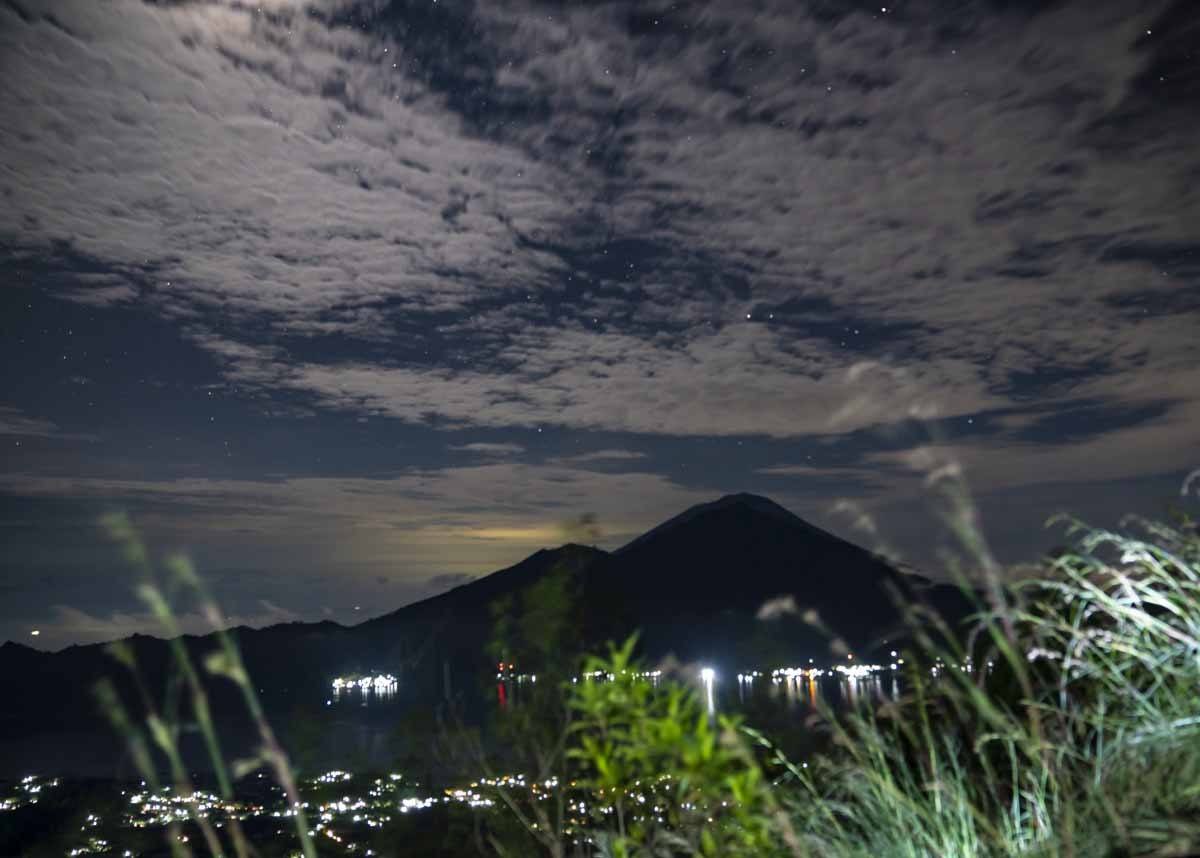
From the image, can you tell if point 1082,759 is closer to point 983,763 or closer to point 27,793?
point 983,763

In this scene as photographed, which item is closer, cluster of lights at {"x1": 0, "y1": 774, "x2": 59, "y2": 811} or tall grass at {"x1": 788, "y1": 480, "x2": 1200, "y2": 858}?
tall grass at {"x1": 788, "y1": 480, "x2": 1200, "y2": 858}

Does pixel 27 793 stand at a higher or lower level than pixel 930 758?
lower

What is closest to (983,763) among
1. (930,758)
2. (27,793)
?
(930,758)

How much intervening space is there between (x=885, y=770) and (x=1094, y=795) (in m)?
0.73

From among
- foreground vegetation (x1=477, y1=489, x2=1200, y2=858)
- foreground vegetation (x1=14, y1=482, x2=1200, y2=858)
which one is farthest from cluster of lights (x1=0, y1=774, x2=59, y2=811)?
foreground vegetation (x1=477, y1=489, x2=1200, y2=858)

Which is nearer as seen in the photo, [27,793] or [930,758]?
[930,758]

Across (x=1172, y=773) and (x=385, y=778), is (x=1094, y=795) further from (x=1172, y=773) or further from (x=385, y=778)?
(x=385, y=778)

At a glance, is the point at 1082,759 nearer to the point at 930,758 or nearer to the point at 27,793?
the point at 930,758

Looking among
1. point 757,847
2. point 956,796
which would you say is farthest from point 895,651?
point 757,847

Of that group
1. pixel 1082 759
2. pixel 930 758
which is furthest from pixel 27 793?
pixel 1082 759

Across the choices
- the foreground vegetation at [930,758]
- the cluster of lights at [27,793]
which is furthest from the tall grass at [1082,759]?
the cluster of lights at [27,793]

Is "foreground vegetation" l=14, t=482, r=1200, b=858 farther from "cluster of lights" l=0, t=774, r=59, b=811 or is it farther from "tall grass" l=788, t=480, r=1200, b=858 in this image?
"cluster of lights" l=0, t=774, r=59, b=811

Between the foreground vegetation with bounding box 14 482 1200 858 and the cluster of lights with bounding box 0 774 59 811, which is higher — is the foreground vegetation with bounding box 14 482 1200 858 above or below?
above

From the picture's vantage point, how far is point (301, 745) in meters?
17.1
